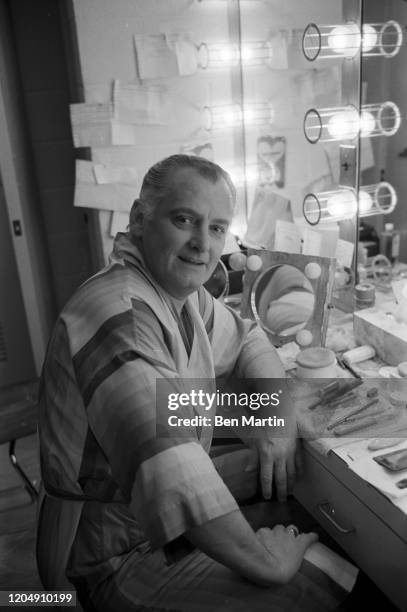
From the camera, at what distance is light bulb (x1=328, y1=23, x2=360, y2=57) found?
1.26m

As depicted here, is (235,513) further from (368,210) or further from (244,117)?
(244,117)

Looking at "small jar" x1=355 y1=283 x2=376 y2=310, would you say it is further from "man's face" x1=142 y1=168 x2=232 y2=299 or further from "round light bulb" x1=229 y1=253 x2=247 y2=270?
"man's face" x1=142 y1=168 x2=232 y2=299

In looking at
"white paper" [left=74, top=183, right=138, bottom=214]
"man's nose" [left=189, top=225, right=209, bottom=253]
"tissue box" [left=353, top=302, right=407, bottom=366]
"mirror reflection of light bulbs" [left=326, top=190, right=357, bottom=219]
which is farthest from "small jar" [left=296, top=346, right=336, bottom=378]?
"white paper" [left=74, top=183, right=138, bottom=214]

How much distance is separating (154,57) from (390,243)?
0.98 meters

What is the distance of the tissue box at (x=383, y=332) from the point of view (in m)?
1.10

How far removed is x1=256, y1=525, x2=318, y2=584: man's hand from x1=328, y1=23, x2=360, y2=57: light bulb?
1.10 meters

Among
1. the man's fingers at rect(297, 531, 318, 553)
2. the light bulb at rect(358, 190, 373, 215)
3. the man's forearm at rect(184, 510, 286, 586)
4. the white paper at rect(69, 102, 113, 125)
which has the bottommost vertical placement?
the man's fingers at rect(297, 531, 318, 553)

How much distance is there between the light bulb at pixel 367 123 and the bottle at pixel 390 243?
1.05 ft

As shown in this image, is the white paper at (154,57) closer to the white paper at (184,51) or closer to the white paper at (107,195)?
the white paper at (184,51)

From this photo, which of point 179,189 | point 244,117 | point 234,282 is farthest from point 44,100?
point 179,189

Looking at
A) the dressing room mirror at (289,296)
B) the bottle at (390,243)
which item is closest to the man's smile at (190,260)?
the dressing room mirror at (289,296)

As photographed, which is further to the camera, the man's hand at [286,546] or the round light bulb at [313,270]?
the round light bulb at [313,270]

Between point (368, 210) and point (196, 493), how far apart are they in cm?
106

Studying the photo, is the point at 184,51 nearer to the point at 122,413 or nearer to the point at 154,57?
the point at 154,57
